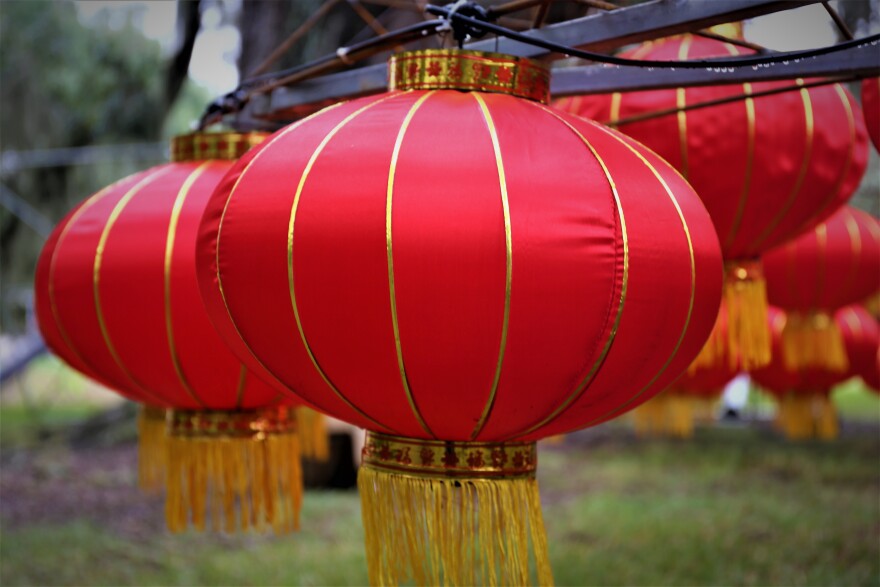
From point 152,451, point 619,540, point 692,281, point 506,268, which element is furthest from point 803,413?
point 506,268

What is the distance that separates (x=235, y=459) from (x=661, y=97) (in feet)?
3.19

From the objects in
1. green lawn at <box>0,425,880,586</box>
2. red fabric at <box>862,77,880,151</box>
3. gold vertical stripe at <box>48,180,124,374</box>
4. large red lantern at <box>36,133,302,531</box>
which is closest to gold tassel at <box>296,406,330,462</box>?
large red lantern at <box>36,133,302,531</box>

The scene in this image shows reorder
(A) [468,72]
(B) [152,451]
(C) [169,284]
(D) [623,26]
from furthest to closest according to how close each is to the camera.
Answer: (B) [152,451] → (C) [169,284] → (D) [623,26] → (A) [468,72]

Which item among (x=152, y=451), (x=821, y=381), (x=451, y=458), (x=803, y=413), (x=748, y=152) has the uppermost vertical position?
(x=748, y=152)

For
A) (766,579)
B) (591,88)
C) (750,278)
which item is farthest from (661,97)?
(766,579)

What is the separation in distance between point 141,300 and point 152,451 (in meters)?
0.50

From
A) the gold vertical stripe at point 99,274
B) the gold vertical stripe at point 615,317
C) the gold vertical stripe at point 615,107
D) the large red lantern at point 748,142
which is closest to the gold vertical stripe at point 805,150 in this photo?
the large red lantern at point 748,142

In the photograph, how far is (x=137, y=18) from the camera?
7551mm

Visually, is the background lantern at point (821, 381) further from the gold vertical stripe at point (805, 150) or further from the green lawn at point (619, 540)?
the gold vertical stripe at point (805, 150)

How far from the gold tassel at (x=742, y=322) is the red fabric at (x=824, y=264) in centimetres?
112

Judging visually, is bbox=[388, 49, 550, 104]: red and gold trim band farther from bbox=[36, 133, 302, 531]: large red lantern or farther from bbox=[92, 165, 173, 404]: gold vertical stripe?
bbox=[92, 165, 173, 404]: gold vertical stripe

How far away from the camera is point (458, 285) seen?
113 centimetres

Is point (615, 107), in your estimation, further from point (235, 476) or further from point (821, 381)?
point (821, 381)

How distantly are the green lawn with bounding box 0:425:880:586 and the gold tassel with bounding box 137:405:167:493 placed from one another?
6.84 ft
